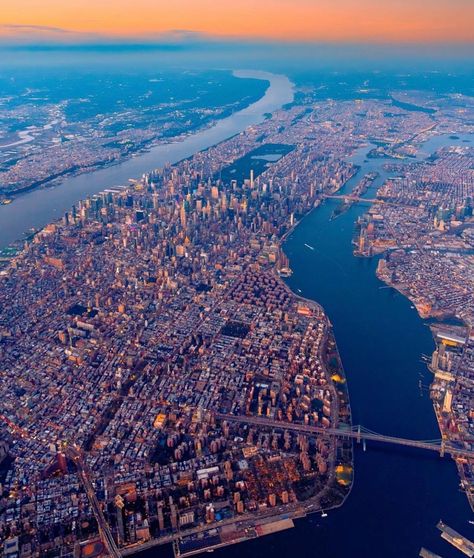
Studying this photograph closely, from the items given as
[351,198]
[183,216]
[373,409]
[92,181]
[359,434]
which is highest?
[359,434]

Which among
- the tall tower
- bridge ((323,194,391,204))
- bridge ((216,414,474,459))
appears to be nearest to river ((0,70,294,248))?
the tall tower

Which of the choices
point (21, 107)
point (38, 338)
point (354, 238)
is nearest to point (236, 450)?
point (38, 338)

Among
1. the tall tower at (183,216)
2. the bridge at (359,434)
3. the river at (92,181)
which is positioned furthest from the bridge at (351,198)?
the bridge at (359,434)

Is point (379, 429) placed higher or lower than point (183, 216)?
higher

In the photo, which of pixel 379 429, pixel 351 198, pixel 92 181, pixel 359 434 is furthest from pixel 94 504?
pixel 92 181

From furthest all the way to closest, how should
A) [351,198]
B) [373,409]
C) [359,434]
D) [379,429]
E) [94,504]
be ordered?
[351,198] → [373,409] → [379,429] → [359,434] → [94,504]

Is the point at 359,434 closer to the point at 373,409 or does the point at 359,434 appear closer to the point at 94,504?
→ the point at 373,409

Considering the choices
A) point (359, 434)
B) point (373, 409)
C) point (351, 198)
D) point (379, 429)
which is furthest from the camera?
point (351, 198)
